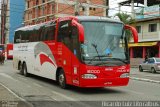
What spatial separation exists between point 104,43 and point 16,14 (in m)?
97.0

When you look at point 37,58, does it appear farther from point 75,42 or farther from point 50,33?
point 75,42

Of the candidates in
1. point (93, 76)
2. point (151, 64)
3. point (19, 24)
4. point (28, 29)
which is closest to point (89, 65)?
point (93, 76)

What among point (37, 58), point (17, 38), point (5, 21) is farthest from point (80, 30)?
point (5, 21)

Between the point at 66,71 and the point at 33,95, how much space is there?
2574 millimetres

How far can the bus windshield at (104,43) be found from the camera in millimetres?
15016

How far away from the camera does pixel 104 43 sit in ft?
50.3

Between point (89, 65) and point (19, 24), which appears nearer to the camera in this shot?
point (89, 65)

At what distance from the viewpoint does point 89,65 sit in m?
14.9

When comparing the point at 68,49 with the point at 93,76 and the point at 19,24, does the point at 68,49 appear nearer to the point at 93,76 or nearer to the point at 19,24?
the point at 93,76

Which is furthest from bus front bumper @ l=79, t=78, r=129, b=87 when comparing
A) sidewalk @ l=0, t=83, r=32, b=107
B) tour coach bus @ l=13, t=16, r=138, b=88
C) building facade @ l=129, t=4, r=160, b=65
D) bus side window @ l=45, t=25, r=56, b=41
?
building facade @ l=129, t=4, r=160, b=65

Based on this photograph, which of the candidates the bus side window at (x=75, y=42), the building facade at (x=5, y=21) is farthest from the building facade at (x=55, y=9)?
the bus side window at (x=75, y=42)

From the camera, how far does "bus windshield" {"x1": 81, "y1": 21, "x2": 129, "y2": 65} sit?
15016 mm

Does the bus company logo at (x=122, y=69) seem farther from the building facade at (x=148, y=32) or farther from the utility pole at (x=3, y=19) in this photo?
the utility pole at (x=3, y=19)

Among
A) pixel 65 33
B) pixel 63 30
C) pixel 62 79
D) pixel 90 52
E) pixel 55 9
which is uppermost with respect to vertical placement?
pixel 55 9
